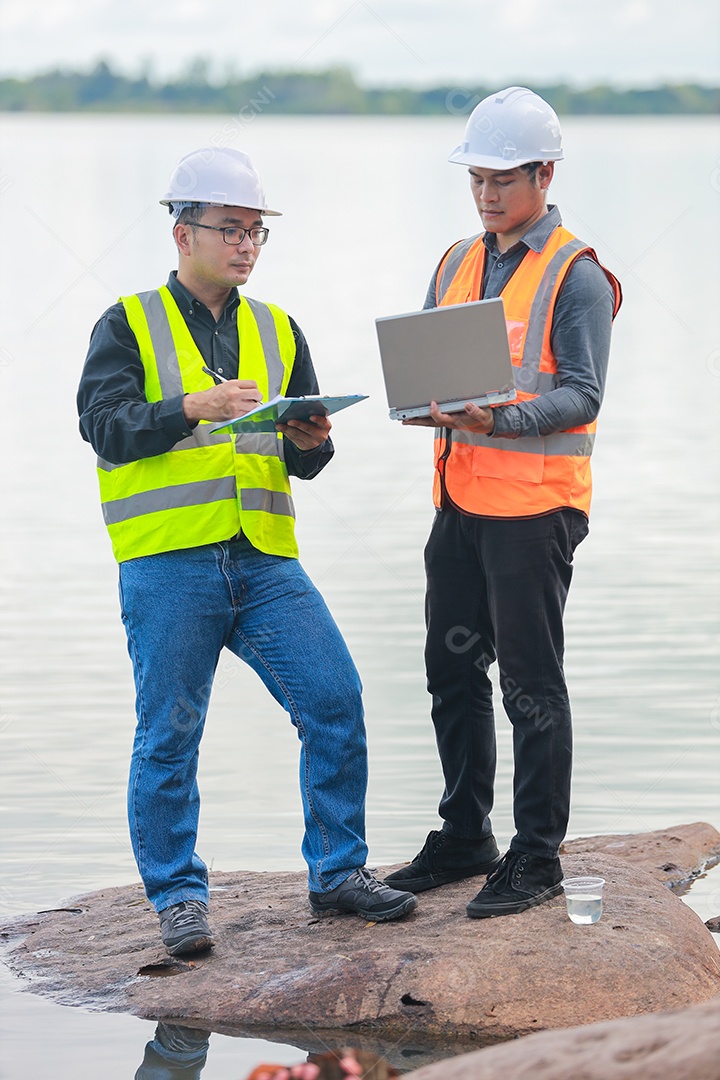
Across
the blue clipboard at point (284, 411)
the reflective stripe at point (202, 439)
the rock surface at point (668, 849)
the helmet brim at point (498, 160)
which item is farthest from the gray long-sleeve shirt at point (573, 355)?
the rock surface at point (668, 849)

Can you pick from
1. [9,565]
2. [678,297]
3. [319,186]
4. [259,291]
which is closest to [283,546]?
[9,565]

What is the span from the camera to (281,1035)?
15.6 feet

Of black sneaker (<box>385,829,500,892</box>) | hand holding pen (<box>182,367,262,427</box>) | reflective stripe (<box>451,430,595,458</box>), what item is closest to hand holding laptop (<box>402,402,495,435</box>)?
reflective stripe (<box>451,430,595,458</box>)

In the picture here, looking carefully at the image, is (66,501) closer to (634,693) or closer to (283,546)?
(634,693)

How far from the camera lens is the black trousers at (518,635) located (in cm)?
499

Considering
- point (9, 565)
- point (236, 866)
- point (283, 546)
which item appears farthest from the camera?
point (9, 565)

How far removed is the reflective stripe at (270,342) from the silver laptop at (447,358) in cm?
44

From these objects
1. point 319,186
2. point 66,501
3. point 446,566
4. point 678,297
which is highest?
point 319,186

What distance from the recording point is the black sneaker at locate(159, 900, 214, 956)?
5.05 m

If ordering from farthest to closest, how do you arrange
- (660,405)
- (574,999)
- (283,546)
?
(660,405) → (283,546) → (574,999)

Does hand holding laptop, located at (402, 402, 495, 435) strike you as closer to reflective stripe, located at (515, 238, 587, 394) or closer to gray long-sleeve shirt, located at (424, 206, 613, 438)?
gray long-sleeve shirt, located at (424, 206, 613, 438)

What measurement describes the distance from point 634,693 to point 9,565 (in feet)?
14.4

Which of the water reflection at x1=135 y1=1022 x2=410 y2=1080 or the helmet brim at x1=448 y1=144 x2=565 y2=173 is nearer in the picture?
the water reflection at x1=135 y1=1022 x2=410 y2=1080

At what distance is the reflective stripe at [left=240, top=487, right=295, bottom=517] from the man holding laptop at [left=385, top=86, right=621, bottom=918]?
1.47ft
